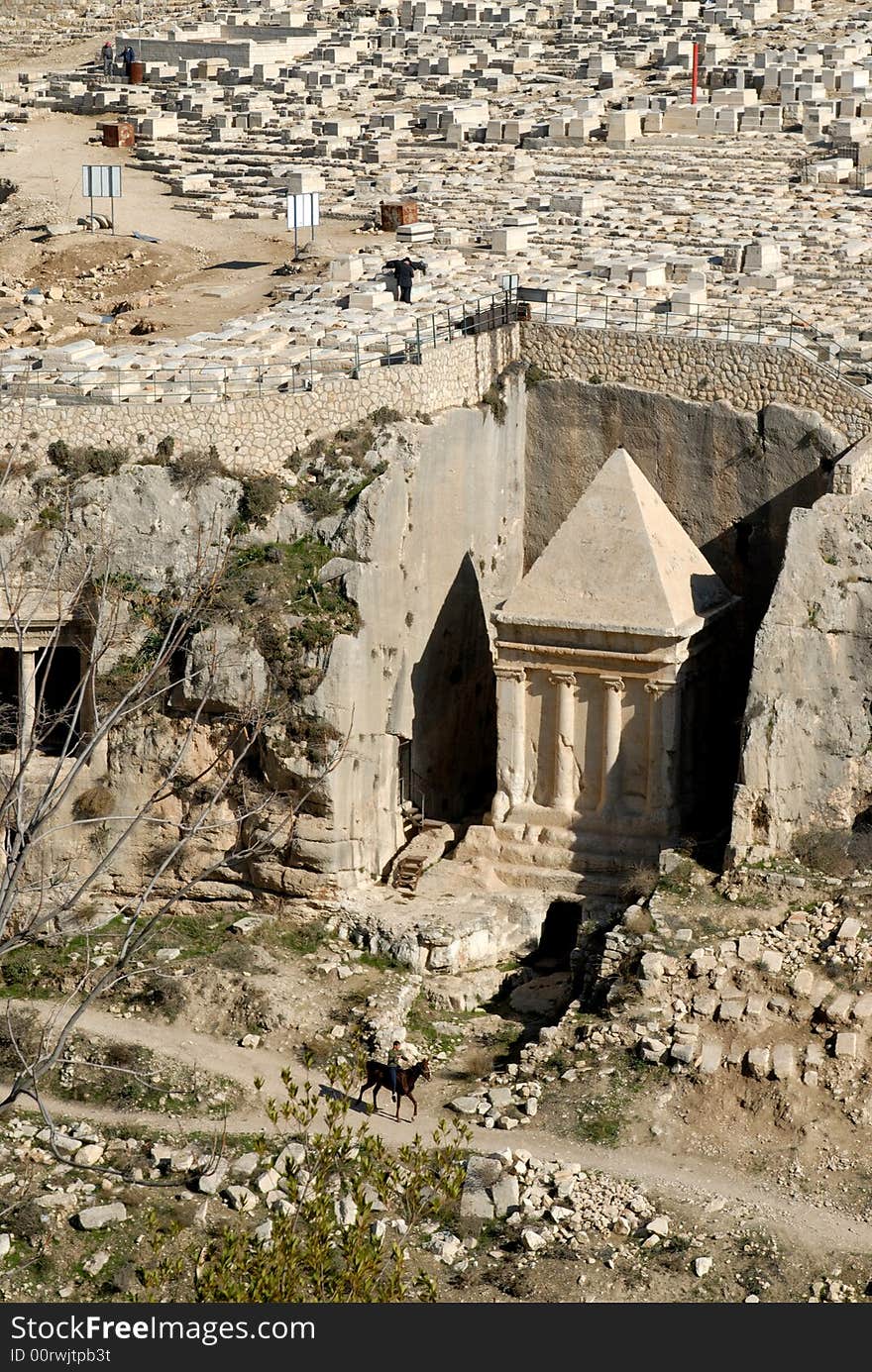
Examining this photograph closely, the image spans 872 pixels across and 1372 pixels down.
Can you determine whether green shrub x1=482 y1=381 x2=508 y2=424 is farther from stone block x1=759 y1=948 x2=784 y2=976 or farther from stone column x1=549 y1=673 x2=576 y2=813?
stone block x1=759 y1=948 x2=784 y2=976

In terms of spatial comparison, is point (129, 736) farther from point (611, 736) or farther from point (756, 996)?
point (756, 996)

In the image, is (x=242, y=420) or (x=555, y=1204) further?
(x=242, y=420)

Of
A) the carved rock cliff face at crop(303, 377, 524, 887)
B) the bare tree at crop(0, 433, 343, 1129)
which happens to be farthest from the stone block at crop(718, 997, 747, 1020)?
the bare tree at crop(0, 433, 343, 1129)

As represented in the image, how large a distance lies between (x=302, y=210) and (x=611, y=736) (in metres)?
14.3

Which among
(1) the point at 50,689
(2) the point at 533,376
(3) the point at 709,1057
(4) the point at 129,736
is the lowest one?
(3) the point at 709,1057

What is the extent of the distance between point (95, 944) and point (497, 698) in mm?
6525

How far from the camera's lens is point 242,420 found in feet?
126

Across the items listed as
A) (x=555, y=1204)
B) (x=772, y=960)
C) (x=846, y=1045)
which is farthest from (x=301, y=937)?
(x=846, y=1045)

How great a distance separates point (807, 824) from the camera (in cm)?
3581

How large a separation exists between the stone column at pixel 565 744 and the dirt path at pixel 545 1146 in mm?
6126

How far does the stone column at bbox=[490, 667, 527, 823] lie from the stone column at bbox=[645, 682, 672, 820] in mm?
1880

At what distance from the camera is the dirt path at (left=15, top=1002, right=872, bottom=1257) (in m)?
29.6

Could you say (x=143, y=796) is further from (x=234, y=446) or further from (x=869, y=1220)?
(x=869, y=1220)

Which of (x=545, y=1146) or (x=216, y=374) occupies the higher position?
(x=216, y=374)
